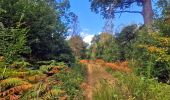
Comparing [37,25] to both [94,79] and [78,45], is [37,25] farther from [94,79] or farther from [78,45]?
[78,45]

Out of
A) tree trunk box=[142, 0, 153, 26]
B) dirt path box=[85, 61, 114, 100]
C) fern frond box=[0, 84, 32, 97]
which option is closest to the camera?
fern frond box=[0, 84, 32, 97]

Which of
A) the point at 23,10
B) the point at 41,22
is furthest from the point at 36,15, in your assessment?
the point at 23,10

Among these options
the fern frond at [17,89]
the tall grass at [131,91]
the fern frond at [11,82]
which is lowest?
the tall grass at [131,91]

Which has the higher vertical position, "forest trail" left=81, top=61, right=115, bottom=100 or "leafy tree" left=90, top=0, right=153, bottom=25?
"leafy tree" left=90, top=0, right=153, bottom=25

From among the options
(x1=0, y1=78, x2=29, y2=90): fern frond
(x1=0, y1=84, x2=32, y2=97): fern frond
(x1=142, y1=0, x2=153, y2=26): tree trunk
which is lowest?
(x1=0, y1=84, x2=32, y2=97): fern frond

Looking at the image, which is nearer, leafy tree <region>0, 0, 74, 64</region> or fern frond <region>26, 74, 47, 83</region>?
fern frond <region>26, 74, 47, 83</region>

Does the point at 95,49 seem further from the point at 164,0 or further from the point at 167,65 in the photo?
the point at 167,65

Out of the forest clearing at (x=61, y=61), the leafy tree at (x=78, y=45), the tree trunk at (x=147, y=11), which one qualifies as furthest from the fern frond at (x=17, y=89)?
the leafy tree at (x=78, y=45)

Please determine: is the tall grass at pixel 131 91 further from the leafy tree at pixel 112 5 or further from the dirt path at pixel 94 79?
the leafy tree at pixel 112 5

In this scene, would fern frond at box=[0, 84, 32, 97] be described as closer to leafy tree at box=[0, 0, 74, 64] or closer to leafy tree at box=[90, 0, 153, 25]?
leafy tree at box=[0, 0, 74, 64]

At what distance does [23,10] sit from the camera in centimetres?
1409

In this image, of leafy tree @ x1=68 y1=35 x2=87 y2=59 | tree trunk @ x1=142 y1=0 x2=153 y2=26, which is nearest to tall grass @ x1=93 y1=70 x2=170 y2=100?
tree trunk @ x1=142 y1=0 x2=153 y2=26

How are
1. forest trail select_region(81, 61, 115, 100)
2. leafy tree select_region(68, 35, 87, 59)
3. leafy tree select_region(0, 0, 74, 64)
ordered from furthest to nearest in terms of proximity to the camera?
leafy tree select_region(68, 35, 87, 59) → leafy tree select_region(0, 0, 74, 64) → forest trail select_region(81, 61, 115, 100)

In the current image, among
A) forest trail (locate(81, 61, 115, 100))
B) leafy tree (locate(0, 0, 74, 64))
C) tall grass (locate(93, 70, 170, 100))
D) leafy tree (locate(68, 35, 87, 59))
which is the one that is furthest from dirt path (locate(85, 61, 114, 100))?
leafy tree (locate(68, 35, 87, 59))
